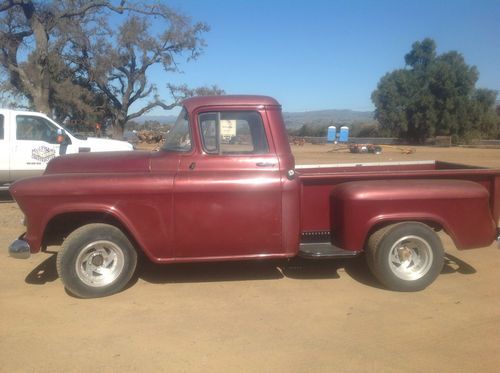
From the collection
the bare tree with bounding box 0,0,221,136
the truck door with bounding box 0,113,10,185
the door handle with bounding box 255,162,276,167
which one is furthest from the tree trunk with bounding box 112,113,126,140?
the door handle with bounding box 255,162,276,167

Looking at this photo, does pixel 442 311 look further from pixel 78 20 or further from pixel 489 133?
pixel 489 133

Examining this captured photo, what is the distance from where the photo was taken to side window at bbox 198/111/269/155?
5.27 metres

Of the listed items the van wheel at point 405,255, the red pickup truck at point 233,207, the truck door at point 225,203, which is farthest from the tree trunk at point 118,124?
the van wheel at point 405,255

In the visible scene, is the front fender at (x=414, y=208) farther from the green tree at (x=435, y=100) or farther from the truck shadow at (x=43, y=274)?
the green tree at (x=435, y=100)

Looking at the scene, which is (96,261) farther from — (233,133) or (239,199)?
(233,133)

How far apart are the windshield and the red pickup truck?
0.06ft

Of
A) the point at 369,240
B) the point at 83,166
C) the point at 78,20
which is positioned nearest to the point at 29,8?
the point at 78,20

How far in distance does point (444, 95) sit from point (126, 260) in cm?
4701

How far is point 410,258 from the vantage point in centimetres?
536

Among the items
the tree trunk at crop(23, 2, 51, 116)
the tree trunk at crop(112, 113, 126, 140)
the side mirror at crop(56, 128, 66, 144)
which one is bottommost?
the side mirror at crop(56, 128, 66, 144)

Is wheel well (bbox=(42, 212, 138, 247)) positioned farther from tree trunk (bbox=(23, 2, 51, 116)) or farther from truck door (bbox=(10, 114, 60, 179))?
tree trunk (bbox=(23, 2, 51, 116))

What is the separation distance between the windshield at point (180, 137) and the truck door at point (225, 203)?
12cm

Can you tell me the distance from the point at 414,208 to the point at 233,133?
2000 mm

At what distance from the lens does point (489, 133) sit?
152 feet
